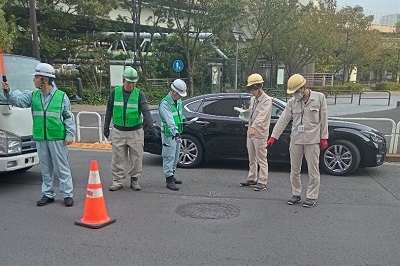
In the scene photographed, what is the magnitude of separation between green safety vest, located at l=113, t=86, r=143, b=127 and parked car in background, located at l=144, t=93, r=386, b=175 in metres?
1.86

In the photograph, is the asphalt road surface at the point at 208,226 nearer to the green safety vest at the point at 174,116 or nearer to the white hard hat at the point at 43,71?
the green safety vest at the point at 174,116

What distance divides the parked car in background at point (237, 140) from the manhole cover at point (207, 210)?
2.06 m

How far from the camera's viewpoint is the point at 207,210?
512 centimetres

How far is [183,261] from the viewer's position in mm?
3658

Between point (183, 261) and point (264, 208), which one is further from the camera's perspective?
point (264, 208)

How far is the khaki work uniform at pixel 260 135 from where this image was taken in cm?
595

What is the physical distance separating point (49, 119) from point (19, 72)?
2.05 m

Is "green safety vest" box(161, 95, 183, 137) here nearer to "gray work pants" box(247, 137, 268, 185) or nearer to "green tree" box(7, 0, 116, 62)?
"gray work pants" box(247, 137, 268, 185)

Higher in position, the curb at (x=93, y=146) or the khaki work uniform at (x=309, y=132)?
the khaki work uniform at (x=309, y=132)

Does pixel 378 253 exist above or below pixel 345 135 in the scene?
below

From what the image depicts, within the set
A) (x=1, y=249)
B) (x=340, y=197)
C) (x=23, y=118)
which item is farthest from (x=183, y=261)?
(x=23, y=118)

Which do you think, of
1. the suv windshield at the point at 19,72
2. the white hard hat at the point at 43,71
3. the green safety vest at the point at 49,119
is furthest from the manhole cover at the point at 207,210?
the suv windshield at the point at 19,72

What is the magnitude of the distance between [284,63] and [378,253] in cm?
3037

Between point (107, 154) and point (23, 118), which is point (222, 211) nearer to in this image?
point (23, 118)
